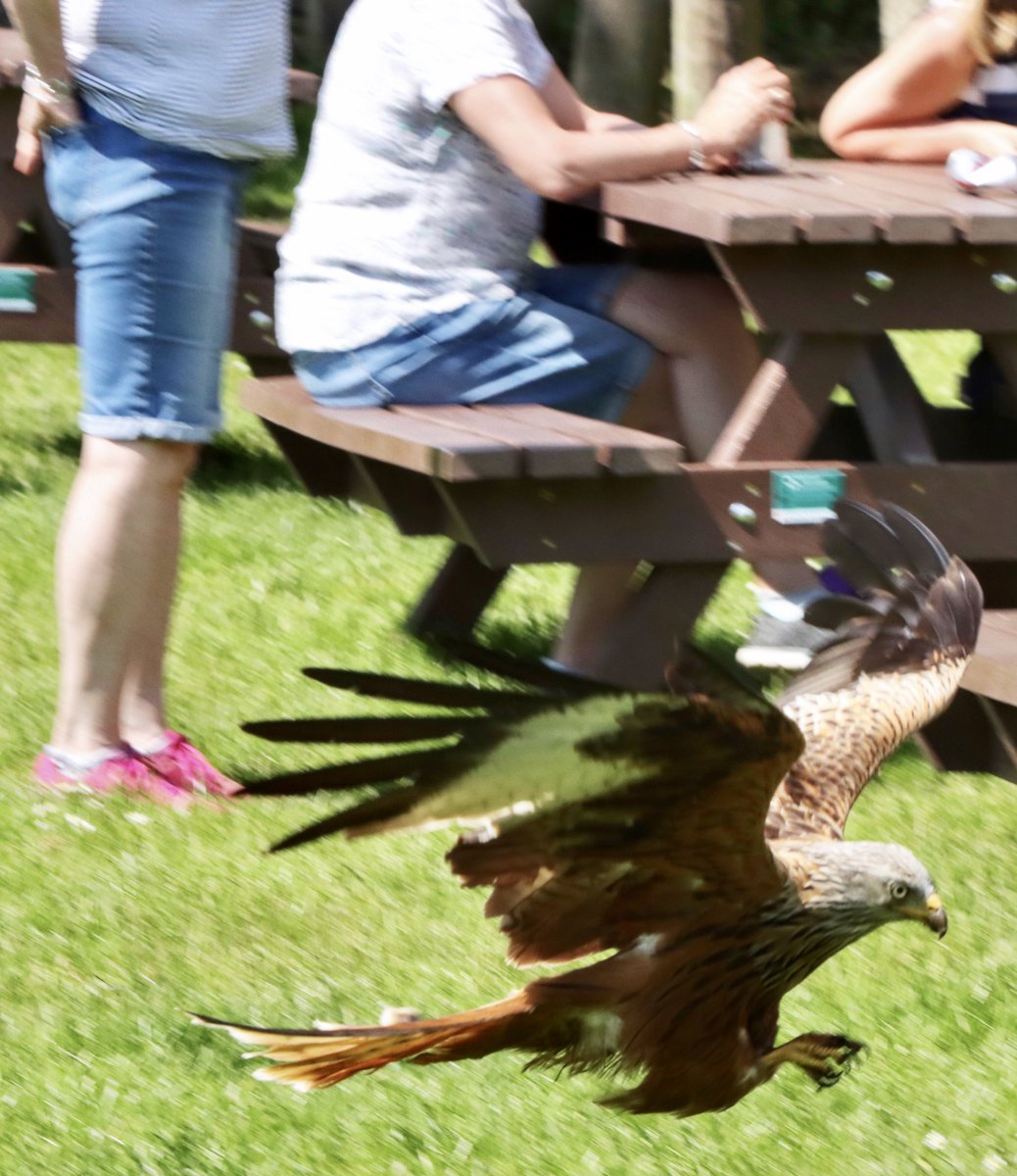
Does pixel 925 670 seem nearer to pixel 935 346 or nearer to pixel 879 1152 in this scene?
pixel 879 1152

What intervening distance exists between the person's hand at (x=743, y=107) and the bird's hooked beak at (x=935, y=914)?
208 cm

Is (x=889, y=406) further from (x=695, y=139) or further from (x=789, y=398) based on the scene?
(x=695, y=139)

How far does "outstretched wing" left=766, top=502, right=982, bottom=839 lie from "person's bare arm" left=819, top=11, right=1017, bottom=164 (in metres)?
1.52

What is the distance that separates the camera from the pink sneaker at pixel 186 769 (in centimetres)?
378

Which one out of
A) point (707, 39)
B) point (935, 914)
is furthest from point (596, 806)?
point (707, 39)

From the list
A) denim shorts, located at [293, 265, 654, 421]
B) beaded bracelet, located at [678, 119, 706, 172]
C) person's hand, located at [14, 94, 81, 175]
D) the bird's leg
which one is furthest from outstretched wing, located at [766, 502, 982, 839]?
person's hand, located at [14, 94, 81, 175]

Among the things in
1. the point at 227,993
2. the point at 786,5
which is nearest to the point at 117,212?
the point at 227,993

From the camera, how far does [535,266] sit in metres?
4.30

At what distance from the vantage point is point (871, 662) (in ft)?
10.5

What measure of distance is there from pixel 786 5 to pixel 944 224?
11.8 meters

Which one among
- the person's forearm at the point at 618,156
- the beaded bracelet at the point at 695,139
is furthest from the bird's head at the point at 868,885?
the beaded bracelet at the point at 695,139

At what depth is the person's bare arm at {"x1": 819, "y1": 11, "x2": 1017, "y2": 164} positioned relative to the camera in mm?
4594

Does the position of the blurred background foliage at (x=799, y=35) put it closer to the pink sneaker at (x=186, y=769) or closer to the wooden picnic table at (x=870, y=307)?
the wooden picnic table at (x=870, y=307)

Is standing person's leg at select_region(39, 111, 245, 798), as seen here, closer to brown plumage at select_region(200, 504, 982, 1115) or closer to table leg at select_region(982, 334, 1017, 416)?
brown plumage at select_region(200, 504, 982, 1115)
